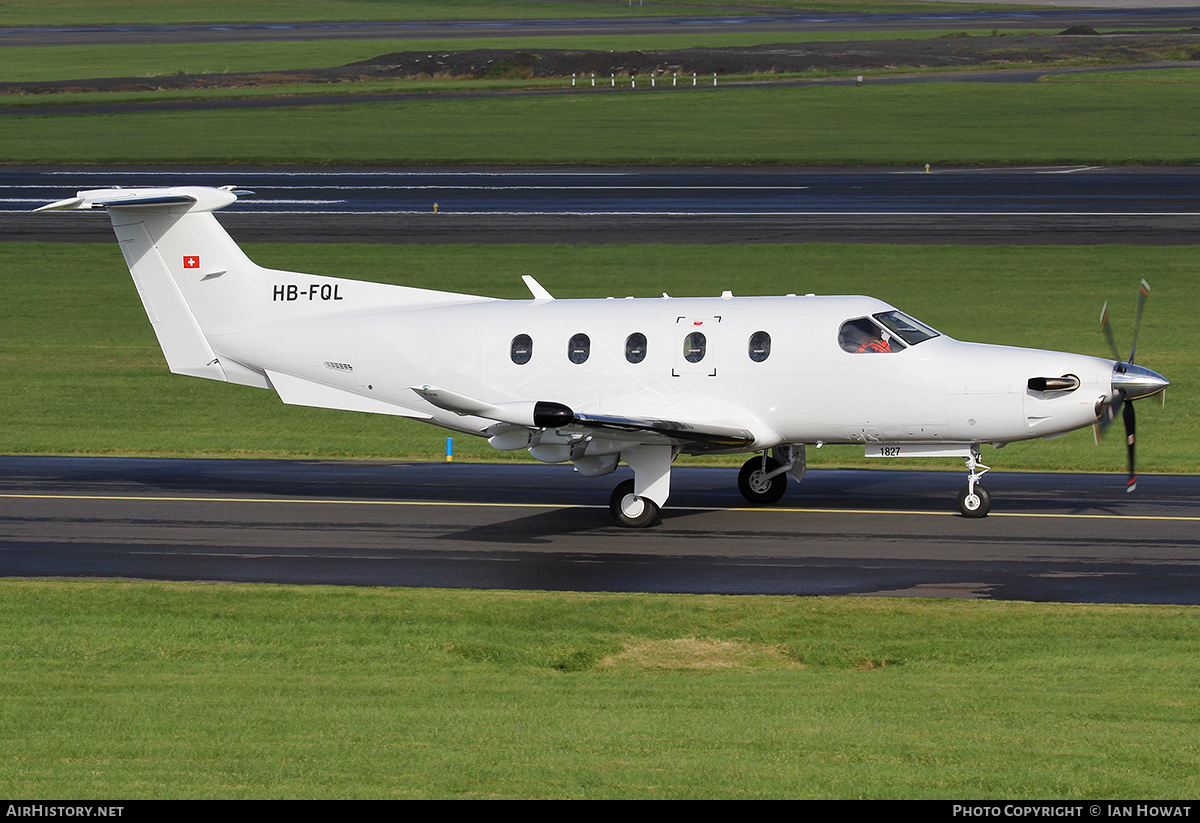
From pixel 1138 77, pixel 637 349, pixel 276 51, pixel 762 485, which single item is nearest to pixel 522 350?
pixel 637 349

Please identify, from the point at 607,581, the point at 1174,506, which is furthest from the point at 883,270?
the point at 607,581

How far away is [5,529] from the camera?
69.7 feet

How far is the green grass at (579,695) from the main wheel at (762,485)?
6092mm

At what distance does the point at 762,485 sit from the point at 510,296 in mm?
17312

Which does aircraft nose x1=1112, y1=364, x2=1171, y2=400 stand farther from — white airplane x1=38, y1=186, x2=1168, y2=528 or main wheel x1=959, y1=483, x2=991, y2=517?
main wheel x1=959, y1=483, x2=991, y2=517

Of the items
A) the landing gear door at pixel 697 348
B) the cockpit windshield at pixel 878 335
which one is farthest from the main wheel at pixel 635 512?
the cockpit windshield at pixel 878 335

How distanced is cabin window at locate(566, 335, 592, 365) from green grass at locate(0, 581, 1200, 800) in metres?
5.44

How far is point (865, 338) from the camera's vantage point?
68.4 feet

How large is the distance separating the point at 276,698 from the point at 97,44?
118 meters

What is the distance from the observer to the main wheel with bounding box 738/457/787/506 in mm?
22641

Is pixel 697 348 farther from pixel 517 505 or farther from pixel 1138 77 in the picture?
pixel 1138 77

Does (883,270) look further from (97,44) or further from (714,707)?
(97,44)

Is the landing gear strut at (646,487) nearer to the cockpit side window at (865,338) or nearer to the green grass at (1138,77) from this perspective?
the cockpit side window at (865,338)

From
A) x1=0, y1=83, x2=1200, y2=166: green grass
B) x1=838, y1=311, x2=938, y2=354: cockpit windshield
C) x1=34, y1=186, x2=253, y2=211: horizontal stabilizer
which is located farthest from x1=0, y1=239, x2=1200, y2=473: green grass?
x1=0, y1=83, x2=1200, y2=166: green grass
